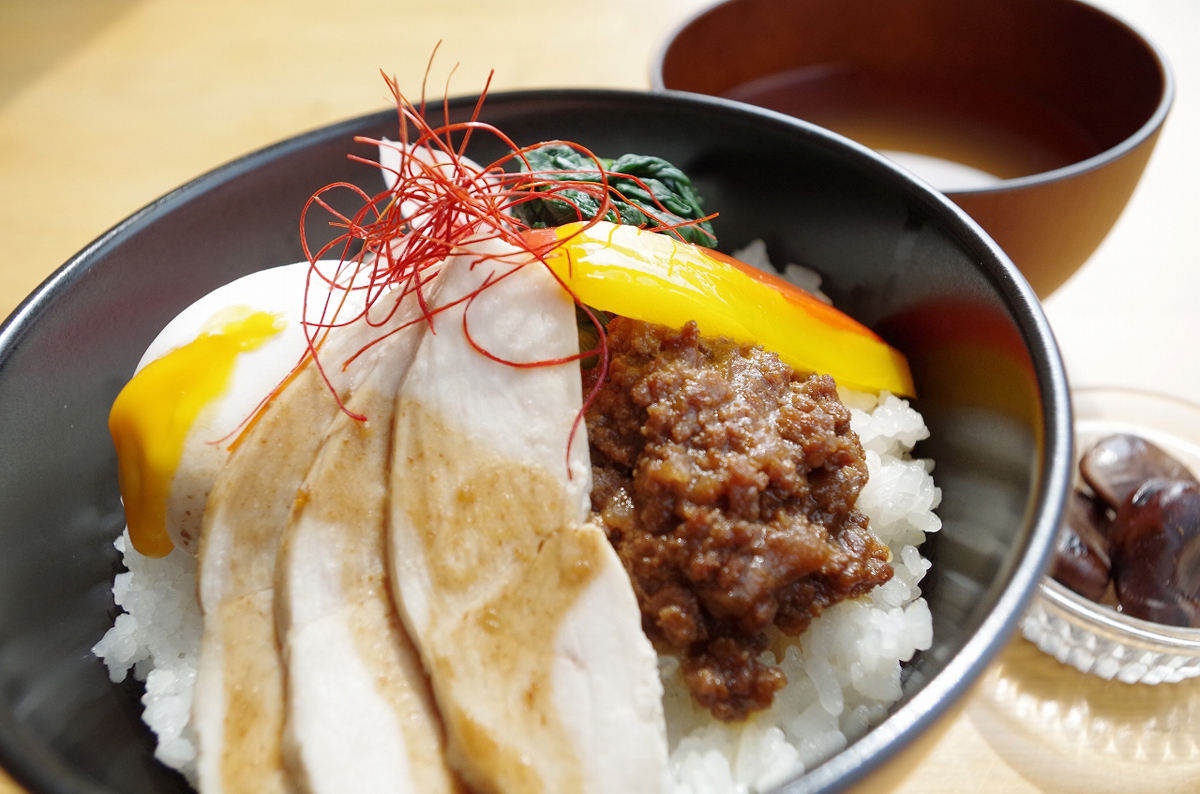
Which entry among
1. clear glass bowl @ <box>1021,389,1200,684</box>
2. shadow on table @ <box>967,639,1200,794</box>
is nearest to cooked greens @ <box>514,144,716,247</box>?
clear glass bowl @ <box>1021,389,1200,684</box>

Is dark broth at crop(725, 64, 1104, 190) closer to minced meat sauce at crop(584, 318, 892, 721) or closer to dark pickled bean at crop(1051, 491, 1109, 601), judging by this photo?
dark pickled bean at crop(1051, 491, 1109, 601)

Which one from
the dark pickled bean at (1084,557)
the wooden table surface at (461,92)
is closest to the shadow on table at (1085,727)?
the wooden table surface at (461,92)

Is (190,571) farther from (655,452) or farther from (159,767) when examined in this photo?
(655,452)

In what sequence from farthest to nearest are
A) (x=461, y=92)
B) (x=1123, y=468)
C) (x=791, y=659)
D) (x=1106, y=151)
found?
1. (x=461, y=92)
2. (x=1106, y=151)
3. (x=1123, y=468)
4. (x=791, y=659)

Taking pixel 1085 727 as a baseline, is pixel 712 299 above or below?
above

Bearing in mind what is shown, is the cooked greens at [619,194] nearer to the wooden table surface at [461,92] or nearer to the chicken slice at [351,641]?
the chicken slice at [351,641]

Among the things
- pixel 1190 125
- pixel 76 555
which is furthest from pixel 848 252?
pixel 1190 125

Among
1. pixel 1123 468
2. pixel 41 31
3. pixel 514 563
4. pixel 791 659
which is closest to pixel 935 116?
pixel 1123 468

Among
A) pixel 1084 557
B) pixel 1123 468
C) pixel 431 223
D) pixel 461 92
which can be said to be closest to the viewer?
pixel 431 223

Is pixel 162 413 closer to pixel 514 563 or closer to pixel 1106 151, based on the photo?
pixel 514 563
